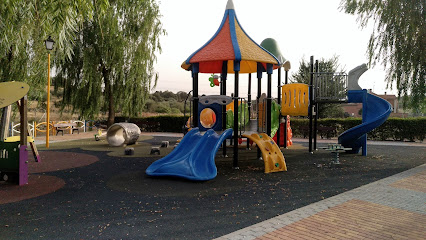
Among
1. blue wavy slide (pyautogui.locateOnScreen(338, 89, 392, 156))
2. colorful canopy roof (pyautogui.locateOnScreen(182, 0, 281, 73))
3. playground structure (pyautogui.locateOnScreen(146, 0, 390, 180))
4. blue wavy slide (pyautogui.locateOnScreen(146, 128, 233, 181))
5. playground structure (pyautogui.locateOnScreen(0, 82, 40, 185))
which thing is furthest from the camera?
blue wavy slide (pyautogui.locateOnScreen(338, 89, 392, 156))

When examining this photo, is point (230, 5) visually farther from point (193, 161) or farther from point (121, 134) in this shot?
point (121, 134)

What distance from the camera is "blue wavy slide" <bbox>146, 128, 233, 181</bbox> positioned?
281 inches

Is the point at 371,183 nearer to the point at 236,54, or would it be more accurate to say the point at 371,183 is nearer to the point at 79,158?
the point at 236,54

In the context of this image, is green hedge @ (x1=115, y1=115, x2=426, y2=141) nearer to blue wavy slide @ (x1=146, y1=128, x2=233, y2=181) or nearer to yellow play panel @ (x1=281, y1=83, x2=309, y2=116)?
yellow play panel @ (x1=281, y1=83, x2=309, y2=116)

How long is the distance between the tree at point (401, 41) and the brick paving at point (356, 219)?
5.92 metres

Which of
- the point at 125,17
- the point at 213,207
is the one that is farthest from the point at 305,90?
the point at 125,17

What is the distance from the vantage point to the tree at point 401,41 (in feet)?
32.6

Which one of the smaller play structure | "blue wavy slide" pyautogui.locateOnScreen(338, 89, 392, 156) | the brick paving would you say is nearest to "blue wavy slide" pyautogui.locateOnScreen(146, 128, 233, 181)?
the brick paving

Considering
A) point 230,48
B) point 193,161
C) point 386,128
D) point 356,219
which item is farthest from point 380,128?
point 356,219

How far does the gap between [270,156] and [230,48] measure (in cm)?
316

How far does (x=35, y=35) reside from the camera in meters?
11.6

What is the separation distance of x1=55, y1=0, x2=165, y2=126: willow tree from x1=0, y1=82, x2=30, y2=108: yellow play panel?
1159 cm

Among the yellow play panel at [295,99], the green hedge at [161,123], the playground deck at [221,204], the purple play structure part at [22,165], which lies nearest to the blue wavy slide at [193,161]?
the playground deck at [221,204]

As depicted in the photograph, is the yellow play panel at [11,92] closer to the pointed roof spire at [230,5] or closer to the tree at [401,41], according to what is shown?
the pointed roof spire at [230,5]
